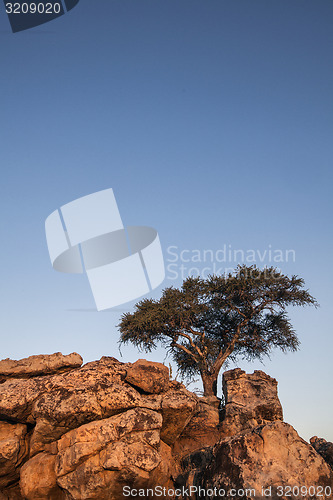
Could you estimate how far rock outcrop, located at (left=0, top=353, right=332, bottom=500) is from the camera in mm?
12836

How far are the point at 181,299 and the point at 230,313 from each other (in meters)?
4.29

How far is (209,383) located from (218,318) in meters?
6.48

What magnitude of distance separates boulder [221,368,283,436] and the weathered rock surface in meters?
2.27

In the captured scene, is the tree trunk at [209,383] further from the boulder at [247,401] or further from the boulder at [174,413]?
the boulder at [174,413]

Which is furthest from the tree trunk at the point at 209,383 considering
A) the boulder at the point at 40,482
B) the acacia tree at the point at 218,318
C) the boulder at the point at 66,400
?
the boulder at the point at 40,482

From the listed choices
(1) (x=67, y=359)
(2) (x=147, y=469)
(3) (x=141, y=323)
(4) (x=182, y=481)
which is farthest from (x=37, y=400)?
(3) (x=141, y=323)

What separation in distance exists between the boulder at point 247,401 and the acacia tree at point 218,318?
8075 mm

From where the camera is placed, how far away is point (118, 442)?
14297 mm

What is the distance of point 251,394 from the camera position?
73.6 feet

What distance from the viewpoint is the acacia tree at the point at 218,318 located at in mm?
33188

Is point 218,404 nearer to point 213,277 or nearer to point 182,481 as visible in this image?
point 182,481

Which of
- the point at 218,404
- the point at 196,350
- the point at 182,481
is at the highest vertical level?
the point at 196,350

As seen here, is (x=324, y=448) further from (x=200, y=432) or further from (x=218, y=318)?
(x=218, y=318)

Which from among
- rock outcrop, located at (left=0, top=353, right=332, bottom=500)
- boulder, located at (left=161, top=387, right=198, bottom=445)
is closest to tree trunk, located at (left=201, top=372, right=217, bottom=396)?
rock outcrop, located at (left=0, top=353, right=332, bottom=500)
